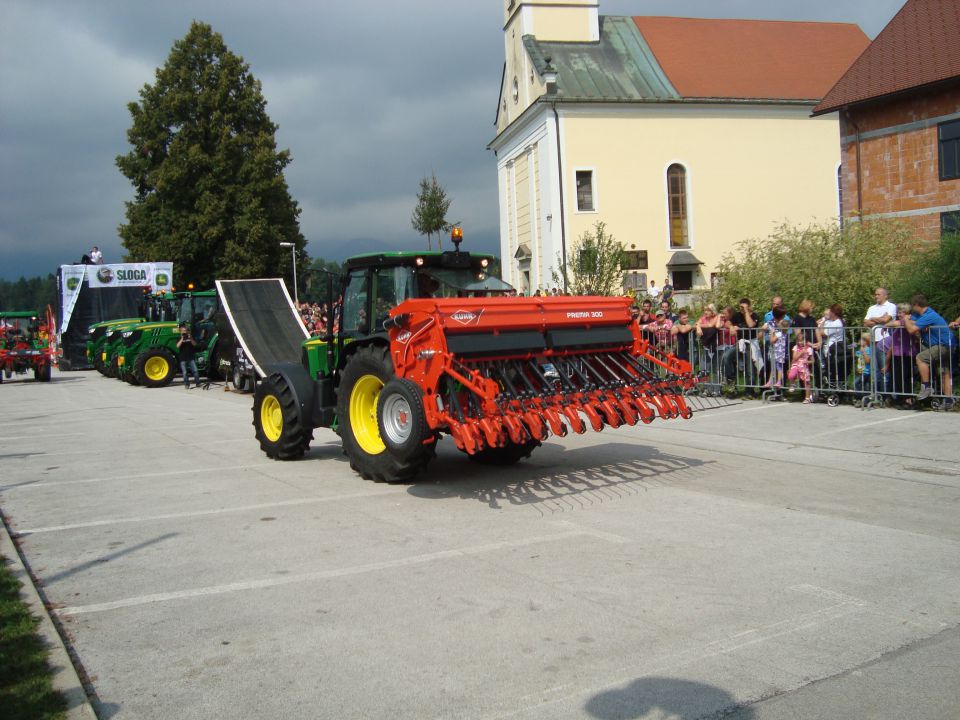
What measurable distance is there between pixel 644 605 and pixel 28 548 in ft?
15.8

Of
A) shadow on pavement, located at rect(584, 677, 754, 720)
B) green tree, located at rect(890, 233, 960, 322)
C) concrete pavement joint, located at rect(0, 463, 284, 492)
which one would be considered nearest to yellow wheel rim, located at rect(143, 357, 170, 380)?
concrete pavement joint, located at rect(0, 463, 284, 492)

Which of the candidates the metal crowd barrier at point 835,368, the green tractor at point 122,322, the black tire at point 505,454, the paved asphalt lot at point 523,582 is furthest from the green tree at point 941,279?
the green tractor at point 122,322

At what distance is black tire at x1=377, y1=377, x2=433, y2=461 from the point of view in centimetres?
788

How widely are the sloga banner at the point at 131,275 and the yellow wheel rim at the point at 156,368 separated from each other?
6.56 meters

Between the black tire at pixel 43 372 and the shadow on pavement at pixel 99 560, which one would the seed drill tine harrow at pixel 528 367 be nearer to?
the shadow on pavement at pixel 99 560

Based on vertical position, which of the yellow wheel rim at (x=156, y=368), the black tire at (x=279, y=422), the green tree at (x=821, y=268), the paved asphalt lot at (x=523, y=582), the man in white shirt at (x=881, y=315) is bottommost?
the paved asphalt lot at (x=523, y=582)

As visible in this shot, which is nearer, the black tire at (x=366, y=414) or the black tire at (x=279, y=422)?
the black tire at (x=366, y=414)

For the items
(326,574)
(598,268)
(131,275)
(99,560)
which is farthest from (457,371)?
(131,275)

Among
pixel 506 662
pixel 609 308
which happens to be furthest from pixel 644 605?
pixel 609 308

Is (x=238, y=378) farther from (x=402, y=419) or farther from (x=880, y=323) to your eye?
(x=880, y=323)

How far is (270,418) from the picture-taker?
10.8m

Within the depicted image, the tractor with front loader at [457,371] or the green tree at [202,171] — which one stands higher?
the green tree at [202,171]

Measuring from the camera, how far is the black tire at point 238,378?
21250mm

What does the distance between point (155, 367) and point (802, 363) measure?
1778 centimetres
